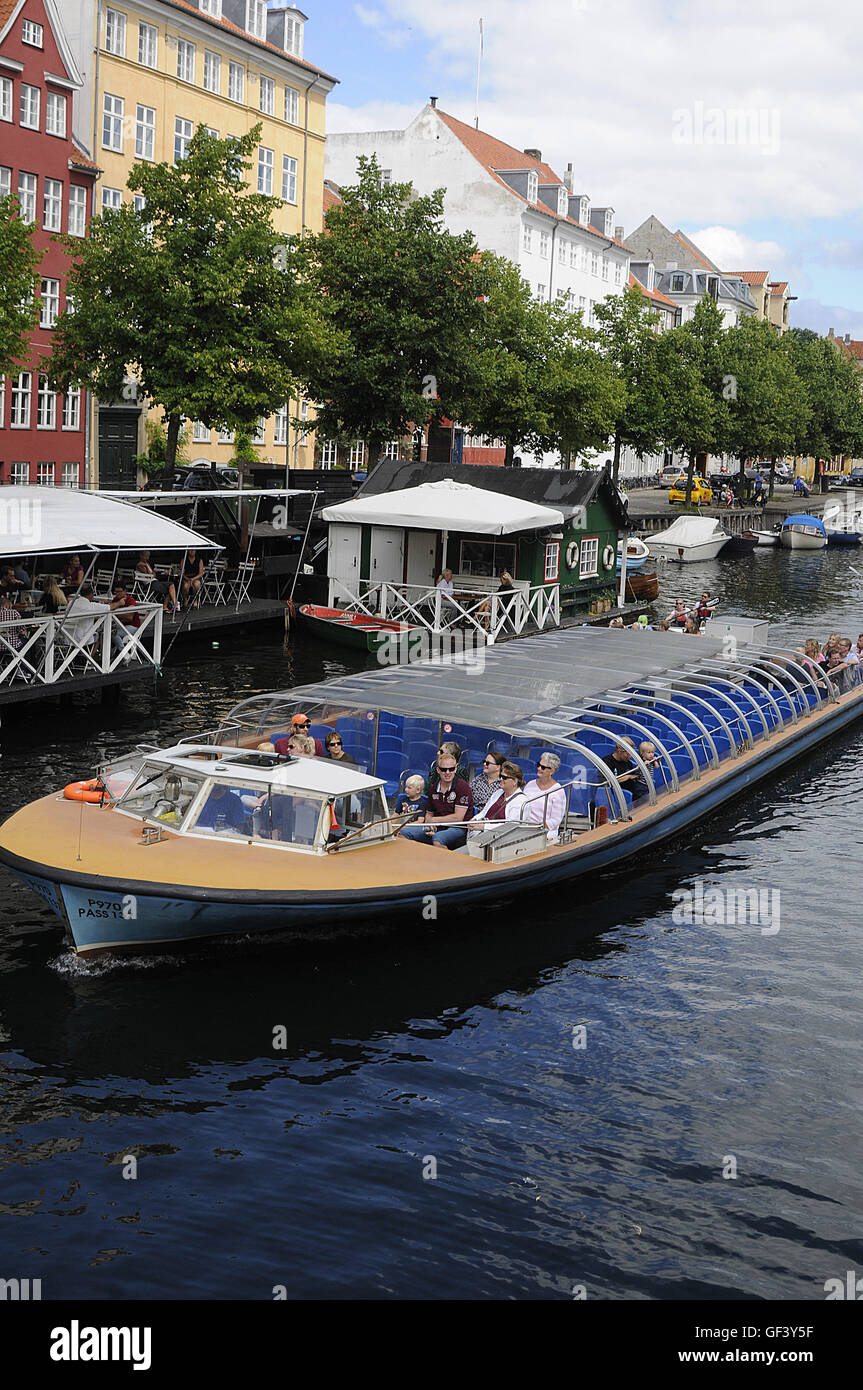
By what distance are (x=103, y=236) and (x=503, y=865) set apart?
28.2 metres

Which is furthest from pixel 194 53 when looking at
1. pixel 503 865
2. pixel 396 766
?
pixel 503 865

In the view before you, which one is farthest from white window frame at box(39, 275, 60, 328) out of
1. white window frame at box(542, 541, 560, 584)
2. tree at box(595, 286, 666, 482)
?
tree at box(595, 286, 666, 482)

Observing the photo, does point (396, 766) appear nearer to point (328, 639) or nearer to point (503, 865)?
point (503, 865)

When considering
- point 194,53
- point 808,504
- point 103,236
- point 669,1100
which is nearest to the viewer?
point 669,1100

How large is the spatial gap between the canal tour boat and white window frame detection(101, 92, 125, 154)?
36839 mm

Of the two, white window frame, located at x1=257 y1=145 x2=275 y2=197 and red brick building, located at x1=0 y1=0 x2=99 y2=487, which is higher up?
white window frame, located at x1=257 y1=145 x2=275 y2=197

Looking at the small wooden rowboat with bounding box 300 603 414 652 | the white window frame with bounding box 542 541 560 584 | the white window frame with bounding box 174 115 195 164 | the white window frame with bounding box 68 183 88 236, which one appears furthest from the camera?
the white window frame with bounding box 174 115 195 164

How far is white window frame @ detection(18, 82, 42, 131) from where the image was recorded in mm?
46531

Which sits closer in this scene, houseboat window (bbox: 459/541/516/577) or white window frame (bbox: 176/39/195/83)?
houseboat window (bbox: 459/541/516/577)

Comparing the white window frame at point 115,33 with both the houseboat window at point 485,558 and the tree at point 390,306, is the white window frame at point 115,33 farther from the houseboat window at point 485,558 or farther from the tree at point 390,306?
the houseboat window at point 485,558

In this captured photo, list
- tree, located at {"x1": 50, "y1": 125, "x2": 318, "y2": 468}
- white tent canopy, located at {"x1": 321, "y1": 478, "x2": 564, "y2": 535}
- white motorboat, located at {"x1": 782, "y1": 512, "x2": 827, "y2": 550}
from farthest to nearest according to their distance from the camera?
white motorboat, located at {"x1": 782, "y1": 512, "x2": 827, "y2": 550}
tree, located at {"x1": 50, "y1": 125, "x2": 318, "y2": 468}
white tent canopy, located at {"x1": 321, "y1": 478, "x2": 564, "y2": 535}

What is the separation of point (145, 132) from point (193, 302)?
831 inches

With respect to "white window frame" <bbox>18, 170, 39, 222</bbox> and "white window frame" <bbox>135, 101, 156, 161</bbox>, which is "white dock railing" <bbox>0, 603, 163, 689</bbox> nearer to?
"white window frame" <bbox>18, 170, 39, 222</bbox>

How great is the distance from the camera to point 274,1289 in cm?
960
